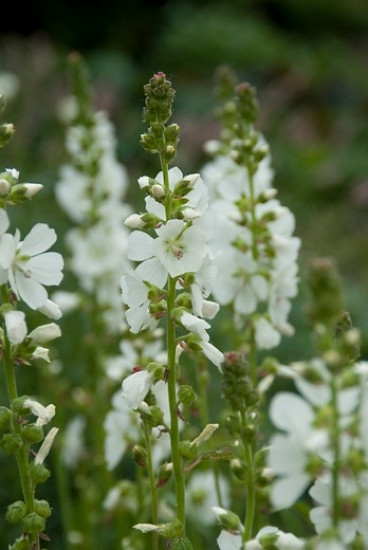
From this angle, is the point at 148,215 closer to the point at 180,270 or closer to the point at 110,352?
the point at 180,270

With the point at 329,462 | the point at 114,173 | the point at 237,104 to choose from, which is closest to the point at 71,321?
the point at 114,173

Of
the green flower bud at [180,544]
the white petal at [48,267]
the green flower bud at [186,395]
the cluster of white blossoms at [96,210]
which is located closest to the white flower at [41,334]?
the white petal at [48,267]

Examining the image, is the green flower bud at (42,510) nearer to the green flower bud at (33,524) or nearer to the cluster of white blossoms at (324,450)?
the green flower bud at (33,524)

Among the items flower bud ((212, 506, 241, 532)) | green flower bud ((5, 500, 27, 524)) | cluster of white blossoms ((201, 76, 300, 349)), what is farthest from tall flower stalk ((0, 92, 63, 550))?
cluster of white blossoms ((201, 76, 300, 349))

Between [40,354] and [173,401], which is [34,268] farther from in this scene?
[173,401]

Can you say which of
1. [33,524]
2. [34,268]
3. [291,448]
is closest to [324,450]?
[291,448]

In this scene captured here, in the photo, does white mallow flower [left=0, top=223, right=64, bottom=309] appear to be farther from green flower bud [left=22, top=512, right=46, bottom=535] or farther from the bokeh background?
the bokeh background
